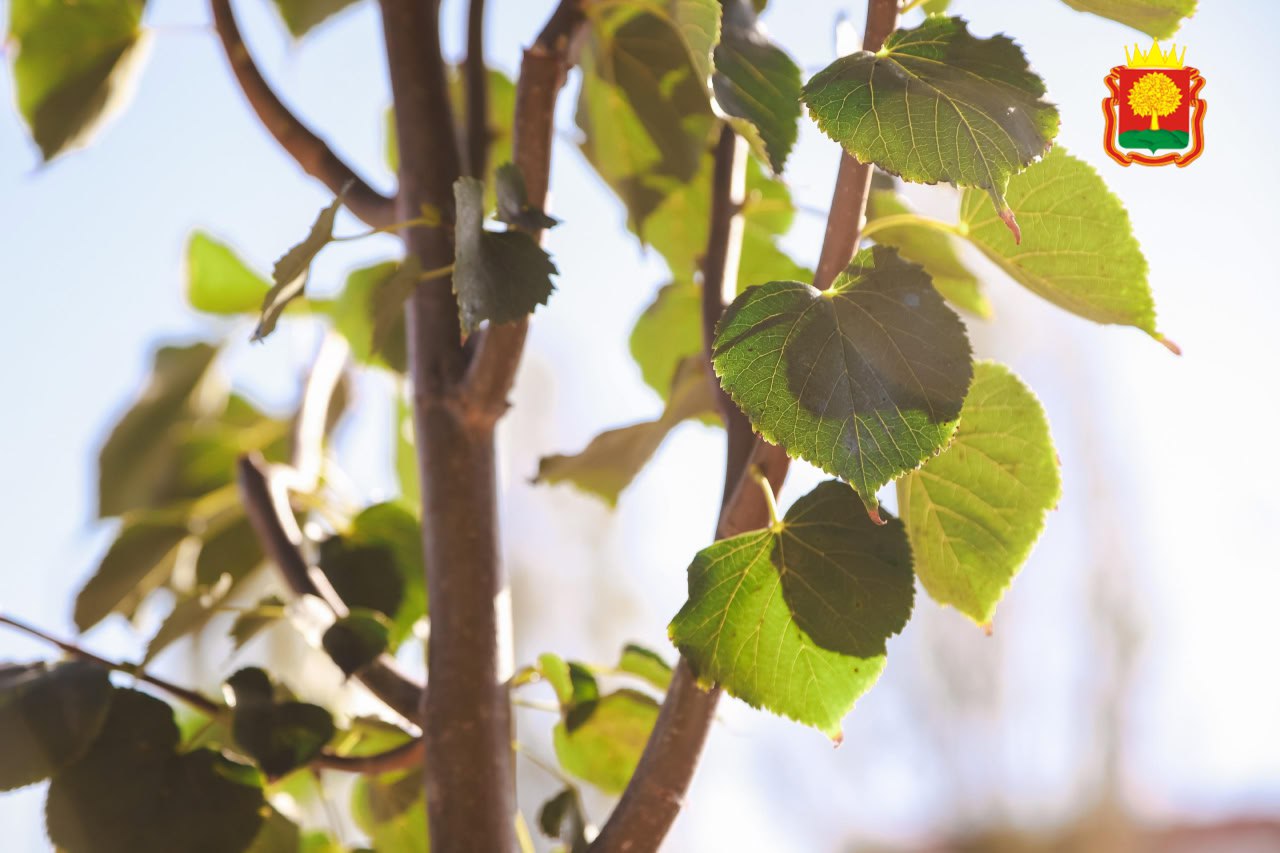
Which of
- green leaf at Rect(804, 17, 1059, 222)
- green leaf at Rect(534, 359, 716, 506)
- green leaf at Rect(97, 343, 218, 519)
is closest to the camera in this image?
green leaf at Rect(804, 17, 1059, 222)

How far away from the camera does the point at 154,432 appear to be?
A: 391 millimetres

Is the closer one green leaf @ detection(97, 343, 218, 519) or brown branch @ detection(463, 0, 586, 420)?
brown branch @ detection(463, 0, 586, 420)

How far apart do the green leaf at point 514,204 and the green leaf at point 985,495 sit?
0.08 metres

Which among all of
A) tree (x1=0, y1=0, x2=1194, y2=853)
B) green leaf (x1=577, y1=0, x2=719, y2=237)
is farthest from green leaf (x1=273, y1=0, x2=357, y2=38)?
green leaf (x1=577, y1=0, x2=719, y2=237)

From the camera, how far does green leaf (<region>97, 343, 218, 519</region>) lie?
1.24ft

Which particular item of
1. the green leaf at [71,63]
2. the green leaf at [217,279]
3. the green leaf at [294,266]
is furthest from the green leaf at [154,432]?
the green leaf at [294,266]

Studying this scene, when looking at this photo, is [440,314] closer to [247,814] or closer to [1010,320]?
[247,814]

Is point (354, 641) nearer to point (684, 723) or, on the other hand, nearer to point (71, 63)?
point (684, 723)

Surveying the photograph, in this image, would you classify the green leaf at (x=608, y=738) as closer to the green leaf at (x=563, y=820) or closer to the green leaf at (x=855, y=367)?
the green leaf at (x=563, y=820)

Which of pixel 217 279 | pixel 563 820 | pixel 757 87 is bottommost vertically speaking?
pixel 563 820

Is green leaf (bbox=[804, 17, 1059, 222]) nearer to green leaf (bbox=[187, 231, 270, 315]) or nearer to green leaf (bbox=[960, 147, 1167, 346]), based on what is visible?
green leaf (bbox=[960, 147, 1167, 346])

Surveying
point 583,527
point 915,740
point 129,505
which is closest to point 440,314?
point 129,505

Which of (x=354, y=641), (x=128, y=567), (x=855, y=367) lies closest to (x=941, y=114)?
(x=855, y=367)

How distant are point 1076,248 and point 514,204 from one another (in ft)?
0.33
